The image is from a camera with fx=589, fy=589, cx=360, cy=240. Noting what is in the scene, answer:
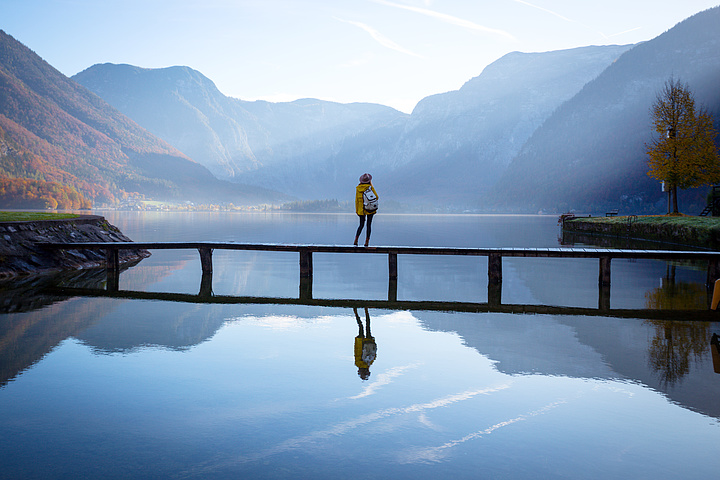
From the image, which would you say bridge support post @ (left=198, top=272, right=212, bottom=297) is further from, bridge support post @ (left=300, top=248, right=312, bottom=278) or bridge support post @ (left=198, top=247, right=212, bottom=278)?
bridge support post @ (left=300, top=248, right=312, bottom=278)

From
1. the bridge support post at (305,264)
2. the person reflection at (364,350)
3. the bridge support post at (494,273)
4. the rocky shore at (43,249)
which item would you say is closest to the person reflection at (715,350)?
the person reflection at (364,350)

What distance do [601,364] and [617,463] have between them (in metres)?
4.56

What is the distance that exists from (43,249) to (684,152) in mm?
58062

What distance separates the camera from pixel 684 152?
5931cm

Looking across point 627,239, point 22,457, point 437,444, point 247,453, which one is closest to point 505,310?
point 437,444

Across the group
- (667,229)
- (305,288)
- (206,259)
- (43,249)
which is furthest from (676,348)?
(667,229)

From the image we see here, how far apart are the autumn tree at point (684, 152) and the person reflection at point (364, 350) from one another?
53.1 m

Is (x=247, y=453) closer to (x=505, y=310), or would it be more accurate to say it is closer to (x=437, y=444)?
(x=437, y=444)

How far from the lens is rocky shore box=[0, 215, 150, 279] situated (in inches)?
955

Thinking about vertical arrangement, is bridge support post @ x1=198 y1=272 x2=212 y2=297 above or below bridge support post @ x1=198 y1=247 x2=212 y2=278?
below

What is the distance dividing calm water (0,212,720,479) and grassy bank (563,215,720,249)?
23.2 m

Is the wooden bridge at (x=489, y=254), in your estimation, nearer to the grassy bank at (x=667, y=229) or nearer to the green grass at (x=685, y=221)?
the grassy bank at (x=667, y=229)

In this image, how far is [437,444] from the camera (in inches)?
275

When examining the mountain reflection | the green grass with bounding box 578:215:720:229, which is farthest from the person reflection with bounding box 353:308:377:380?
the green grass with bounding box 578:215:720:229
